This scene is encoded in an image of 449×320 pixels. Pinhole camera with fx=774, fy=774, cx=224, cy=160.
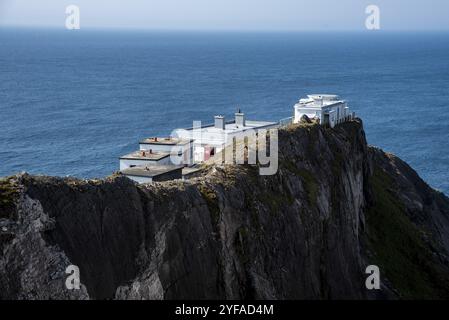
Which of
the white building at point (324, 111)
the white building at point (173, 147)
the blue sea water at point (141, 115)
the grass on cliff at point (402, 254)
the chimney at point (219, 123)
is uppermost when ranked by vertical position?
the white building at point (324, 111)

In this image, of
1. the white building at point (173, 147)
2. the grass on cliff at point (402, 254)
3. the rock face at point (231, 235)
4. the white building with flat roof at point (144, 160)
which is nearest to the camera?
the rock face at point (231, 235)

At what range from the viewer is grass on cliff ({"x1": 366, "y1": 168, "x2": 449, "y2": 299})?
59656 mm

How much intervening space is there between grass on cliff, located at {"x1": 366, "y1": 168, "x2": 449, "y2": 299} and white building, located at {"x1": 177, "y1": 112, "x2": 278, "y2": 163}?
12.4 metres

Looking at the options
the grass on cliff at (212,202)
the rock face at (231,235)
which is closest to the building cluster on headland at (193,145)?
the rock face at (231,235)

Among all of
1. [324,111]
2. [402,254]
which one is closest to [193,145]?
[324,111]

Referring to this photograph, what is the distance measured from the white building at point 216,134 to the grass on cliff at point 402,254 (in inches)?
489

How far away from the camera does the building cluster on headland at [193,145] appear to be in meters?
47.7

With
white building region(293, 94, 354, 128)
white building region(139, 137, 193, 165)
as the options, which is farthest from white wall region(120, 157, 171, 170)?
white building region(293, 94, 354, 128)

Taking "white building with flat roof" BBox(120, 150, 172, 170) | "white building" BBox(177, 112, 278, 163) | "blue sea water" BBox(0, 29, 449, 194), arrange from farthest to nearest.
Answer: "blue sea water" BBox(0, 29, 449, 194)
"white building" BBox(177, 112, 278, 163)
"white building with flat roof" BBox(120, 150, 172, 170)

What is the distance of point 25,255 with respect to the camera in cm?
2978

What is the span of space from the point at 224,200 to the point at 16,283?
49.5 ft

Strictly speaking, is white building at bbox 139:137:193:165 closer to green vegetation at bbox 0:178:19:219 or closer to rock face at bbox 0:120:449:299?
rock face at bbox 0:120:449:299

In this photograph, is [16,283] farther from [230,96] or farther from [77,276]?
[230,96]

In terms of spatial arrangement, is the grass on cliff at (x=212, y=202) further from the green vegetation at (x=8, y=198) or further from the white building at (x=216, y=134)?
the white building at (x=216, y=134)
